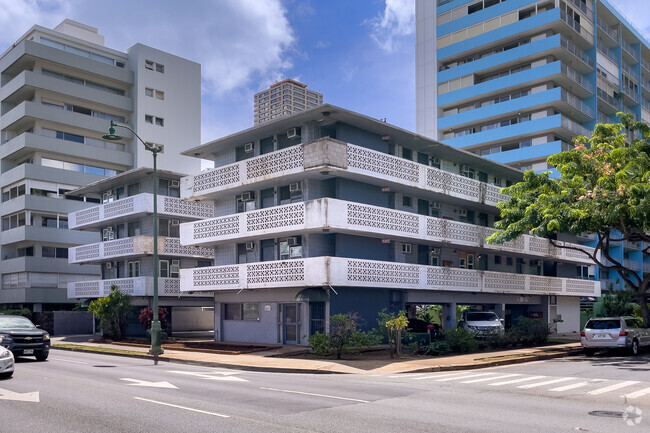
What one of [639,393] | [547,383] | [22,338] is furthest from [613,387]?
[22,338]

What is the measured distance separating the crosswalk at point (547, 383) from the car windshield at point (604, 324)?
989cm

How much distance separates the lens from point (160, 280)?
4209 cm

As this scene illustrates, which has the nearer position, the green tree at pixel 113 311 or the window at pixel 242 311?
the window at pixel 242 311

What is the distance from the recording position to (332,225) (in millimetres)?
28406

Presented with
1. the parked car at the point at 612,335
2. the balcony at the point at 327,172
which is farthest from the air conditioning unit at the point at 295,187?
the parked car at the point at 612,335

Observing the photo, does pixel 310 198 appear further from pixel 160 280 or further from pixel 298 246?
pixel 160 280

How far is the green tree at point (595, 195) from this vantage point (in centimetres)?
3009

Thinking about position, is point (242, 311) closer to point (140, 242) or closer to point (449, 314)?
point (140, 242)

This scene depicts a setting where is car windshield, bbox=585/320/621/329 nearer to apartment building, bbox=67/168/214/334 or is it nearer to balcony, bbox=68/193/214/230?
apartment building, bbox=67/168/214/334

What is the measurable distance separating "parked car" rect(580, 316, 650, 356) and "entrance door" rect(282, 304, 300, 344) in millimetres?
13295

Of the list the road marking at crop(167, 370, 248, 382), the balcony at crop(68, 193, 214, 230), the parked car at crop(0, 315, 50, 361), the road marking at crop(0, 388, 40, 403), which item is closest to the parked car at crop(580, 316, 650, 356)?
the road marking at crop(167, 370, 248, 382)

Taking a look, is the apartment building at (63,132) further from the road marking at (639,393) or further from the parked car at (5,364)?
the road marking at (639,393)

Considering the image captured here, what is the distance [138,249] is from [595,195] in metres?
27.4

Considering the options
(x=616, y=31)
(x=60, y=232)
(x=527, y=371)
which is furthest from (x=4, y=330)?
(x=616, y=31)
